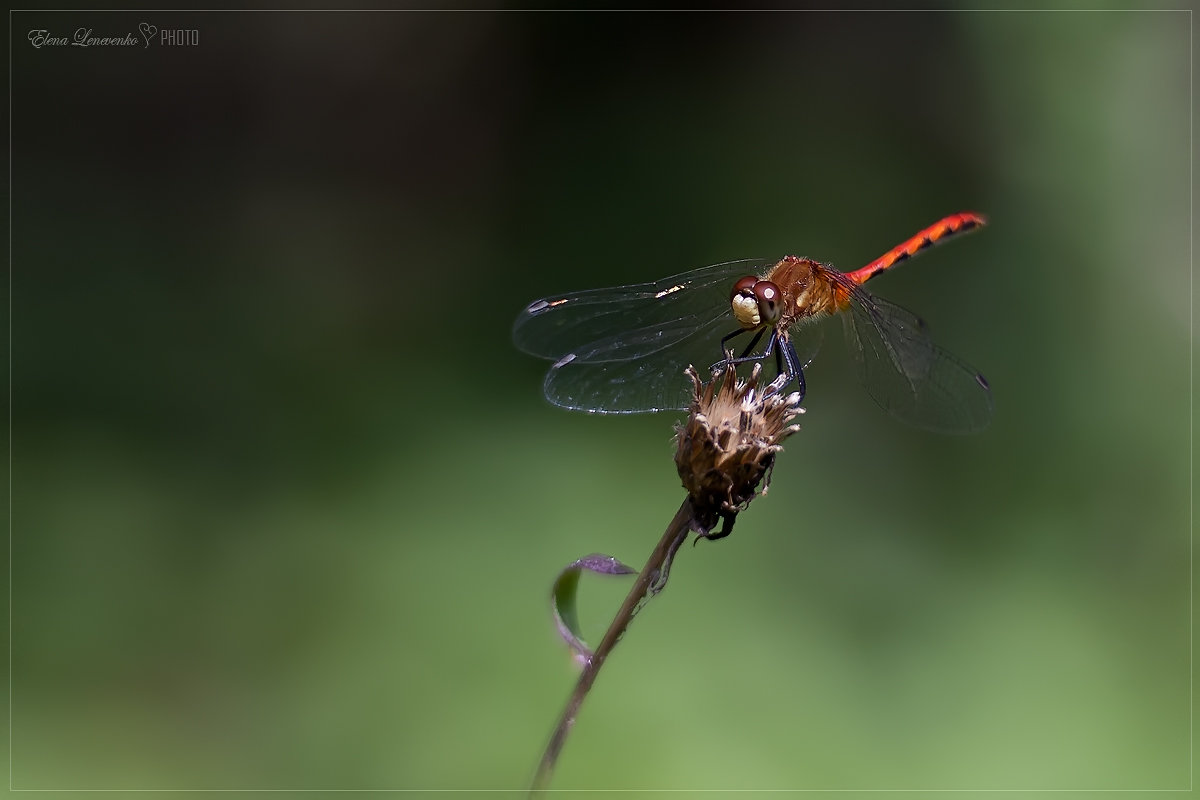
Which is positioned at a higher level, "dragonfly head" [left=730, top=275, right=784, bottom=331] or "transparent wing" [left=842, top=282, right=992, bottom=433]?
"dragonfly head" [left=730, top=275, right=784, bottom=331]

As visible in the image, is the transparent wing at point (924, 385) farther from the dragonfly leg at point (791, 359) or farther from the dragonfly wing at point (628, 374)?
the dragonfly wing at point (628, 374)

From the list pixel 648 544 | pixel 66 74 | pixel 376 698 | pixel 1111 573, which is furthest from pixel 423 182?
pixel 1111 573

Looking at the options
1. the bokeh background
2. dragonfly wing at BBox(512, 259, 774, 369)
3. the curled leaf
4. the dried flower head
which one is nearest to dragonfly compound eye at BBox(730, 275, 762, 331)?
dragonfly wing at BBox(512, 259, 774, 369)

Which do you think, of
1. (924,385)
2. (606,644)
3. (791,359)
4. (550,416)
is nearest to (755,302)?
(791,359)

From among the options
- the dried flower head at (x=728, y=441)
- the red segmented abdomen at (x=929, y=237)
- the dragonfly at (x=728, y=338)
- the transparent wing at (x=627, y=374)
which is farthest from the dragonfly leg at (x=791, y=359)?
the red segmented abdomen at (x=929, y=237)

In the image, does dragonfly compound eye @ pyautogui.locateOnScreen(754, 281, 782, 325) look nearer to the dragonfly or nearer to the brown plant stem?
the dragonfly

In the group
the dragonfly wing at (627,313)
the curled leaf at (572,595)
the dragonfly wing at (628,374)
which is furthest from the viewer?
the dragonfly wing at (627,313)

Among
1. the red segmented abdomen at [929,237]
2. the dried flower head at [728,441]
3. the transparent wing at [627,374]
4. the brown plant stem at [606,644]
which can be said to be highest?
the red segmented abdomen at [929,237]

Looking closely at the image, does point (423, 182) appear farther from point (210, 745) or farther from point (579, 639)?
point (579, 639)
